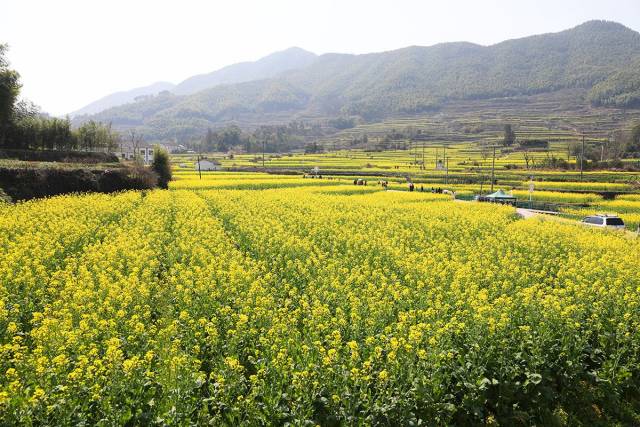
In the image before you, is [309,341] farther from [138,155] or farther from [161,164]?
[138,155]

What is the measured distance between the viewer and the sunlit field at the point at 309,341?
24.6ft

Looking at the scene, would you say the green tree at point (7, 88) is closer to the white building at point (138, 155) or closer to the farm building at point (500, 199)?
the white building at point (138, 155)

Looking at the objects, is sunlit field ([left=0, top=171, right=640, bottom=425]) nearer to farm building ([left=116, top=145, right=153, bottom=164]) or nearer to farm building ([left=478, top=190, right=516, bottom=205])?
farm building ([left=478, top=190, right=516, bottom=205])

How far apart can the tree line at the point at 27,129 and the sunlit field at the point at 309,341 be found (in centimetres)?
3699

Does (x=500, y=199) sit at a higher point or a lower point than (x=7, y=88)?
lower

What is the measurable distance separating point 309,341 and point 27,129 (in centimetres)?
6058

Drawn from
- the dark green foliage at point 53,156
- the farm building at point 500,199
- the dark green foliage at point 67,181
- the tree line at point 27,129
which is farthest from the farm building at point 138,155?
the farm building at point 500,199

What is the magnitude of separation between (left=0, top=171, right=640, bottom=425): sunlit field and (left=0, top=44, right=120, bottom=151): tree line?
121 ft

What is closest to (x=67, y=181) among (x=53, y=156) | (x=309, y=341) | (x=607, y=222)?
(x=53, y=156)

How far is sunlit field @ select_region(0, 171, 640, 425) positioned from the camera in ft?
24.6

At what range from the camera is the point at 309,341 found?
9.52m

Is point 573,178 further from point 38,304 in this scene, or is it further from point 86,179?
point 38,304

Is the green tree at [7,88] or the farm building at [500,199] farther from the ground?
the green tree at [7,88]

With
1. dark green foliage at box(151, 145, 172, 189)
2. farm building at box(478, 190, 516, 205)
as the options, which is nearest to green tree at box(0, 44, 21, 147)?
dark green foliage at box(151, 145, 172, 189)
